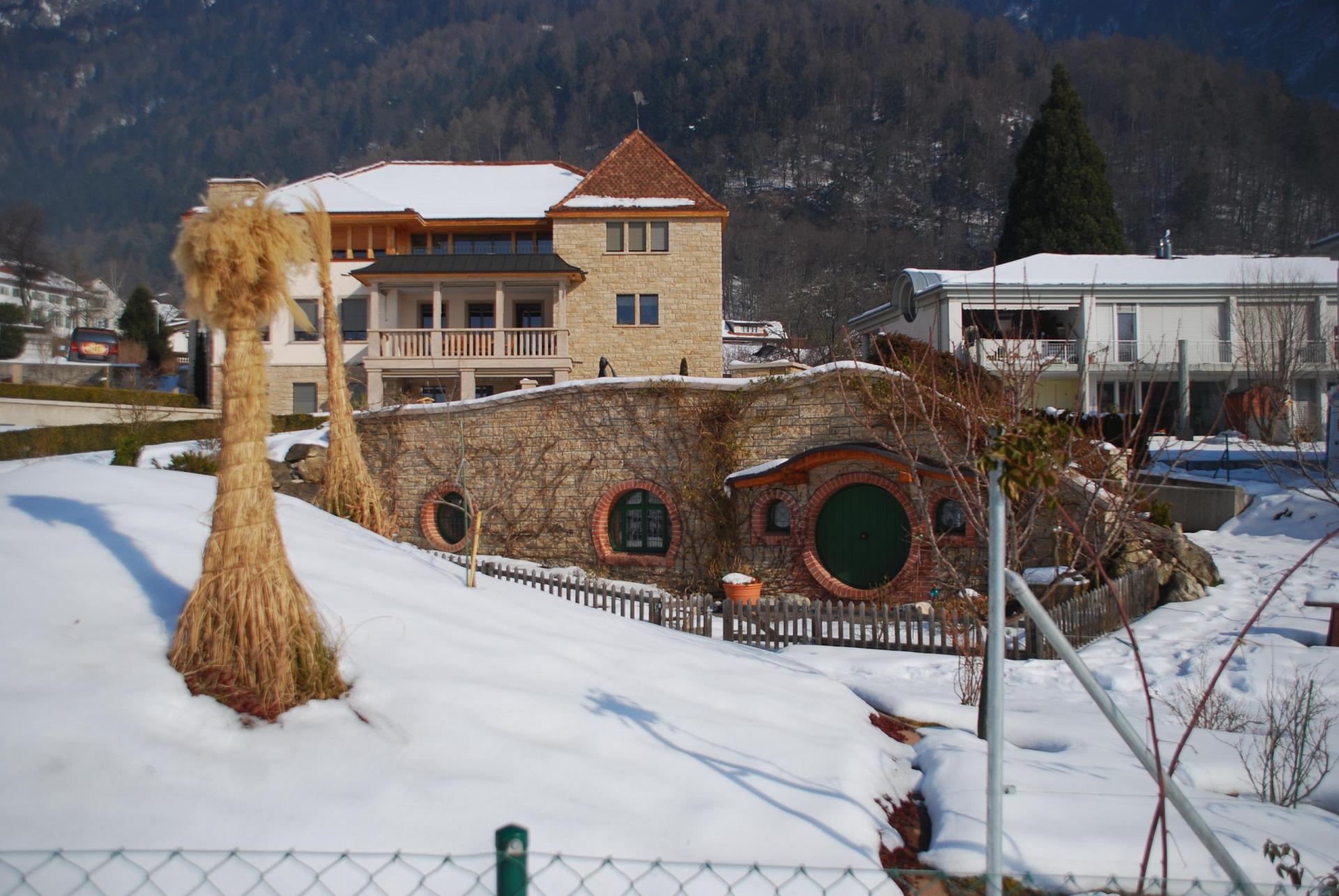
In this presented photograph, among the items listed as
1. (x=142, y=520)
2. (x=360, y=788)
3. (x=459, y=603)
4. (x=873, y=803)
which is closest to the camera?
(x=360, y=788)

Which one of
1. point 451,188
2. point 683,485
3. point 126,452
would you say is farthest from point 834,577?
point 451,188

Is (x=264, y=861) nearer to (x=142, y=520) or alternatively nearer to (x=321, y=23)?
(x=142, y=520)

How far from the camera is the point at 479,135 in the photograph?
306ft

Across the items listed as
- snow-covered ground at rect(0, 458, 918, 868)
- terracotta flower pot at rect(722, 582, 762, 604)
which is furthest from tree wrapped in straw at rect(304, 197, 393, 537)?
terracotta flower pot at rect(722, 582, 762, 604)

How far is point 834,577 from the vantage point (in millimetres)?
15312

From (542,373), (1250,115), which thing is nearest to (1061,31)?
(1250,115)

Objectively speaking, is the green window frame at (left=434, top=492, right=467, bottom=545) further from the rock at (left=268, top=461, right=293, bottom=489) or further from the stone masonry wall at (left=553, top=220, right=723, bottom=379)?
the stone masonry wall at (left=553, top=220, right=723, bottom=379)

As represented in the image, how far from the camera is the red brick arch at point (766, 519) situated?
15.5 m

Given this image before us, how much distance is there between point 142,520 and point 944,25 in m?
117

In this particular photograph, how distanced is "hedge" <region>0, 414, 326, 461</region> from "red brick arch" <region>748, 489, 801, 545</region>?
1275 cm

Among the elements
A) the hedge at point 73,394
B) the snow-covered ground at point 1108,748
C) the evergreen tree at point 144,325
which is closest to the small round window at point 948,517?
the snow-covered ground at point 1108,748

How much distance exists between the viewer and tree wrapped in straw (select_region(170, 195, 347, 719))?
4.22 m

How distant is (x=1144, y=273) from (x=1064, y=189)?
1009 centimetres

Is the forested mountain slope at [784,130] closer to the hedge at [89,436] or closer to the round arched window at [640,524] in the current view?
the round arched window at [640,524]
